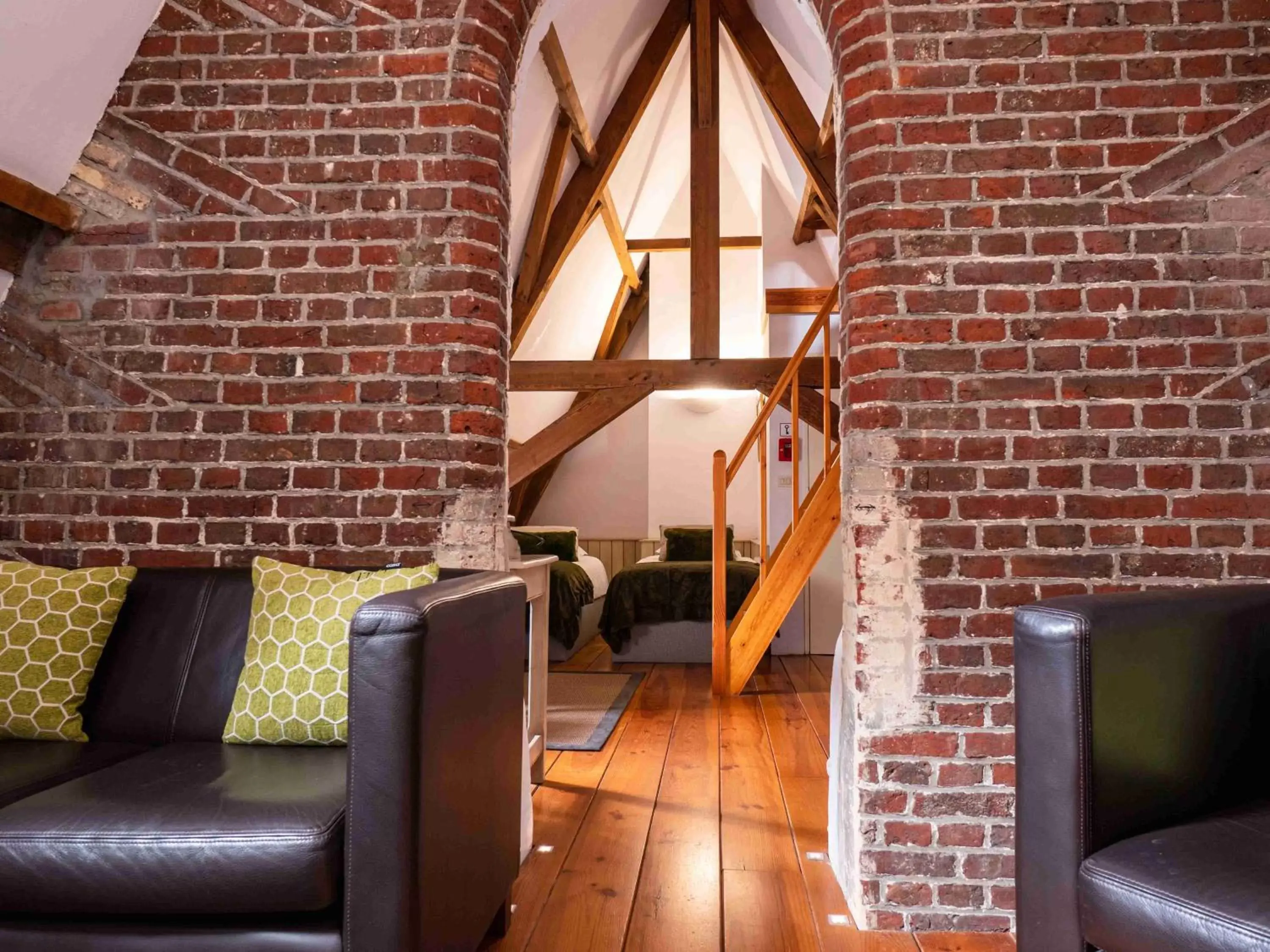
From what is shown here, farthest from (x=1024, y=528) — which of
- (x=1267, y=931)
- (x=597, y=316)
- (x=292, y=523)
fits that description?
(x=597, y=316)

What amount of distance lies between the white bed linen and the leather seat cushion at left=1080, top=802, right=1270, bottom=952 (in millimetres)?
5263

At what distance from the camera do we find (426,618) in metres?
1.20

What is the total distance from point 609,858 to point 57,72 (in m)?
2.38

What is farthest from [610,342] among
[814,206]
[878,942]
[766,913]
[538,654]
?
[878,942]

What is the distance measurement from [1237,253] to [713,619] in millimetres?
2924

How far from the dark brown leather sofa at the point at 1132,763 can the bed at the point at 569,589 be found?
10.2 ft

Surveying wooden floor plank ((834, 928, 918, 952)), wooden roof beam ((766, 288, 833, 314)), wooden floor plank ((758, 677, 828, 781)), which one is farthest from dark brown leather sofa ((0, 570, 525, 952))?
wooden roof beam ((766, 288, 833, 314))

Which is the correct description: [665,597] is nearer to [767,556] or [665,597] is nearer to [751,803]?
[767,556]

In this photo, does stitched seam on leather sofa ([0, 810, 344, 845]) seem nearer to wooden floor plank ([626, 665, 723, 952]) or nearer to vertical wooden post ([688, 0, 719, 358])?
wooden floor plank ([626, 665, 723, 952])

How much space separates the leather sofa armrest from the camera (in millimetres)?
1172

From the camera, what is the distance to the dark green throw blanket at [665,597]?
5.11 metres

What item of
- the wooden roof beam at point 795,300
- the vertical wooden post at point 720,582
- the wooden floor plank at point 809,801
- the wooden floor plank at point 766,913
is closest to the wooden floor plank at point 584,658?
the vertical wooden post at point 720,582

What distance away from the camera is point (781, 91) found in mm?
5191

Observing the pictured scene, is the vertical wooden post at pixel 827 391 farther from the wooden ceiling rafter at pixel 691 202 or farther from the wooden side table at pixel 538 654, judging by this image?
the wooden side table at pixel 538 654
